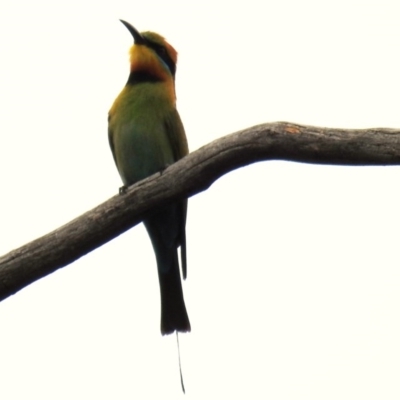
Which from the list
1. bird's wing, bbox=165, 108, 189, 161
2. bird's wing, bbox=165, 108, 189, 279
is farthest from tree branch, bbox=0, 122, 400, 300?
bird's wing, bbox=165, 108, 189, 161

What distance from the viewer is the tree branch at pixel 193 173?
3105mm

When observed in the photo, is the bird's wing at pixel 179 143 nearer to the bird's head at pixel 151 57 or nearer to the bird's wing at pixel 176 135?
the bird's wing at pixel 176 135

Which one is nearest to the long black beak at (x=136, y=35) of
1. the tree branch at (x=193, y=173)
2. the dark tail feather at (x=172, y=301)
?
the dark tail feather at (x=172, y=301)

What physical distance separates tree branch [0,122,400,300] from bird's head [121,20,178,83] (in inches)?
60.1

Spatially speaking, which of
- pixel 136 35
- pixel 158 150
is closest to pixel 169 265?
pixel 158 150

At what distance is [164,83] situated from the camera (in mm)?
4719

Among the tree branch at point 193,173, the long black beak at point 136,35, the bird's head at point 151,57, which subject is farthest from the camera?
the long black beak at point 136,35

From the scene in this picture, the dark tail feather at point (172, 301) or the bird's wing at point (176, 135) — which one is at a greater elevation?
the bird's wing at point (176, 135)

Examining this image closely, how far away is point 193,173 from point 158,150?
1181 mm

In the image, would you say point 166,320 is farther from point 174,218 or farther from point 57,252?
point 57,252

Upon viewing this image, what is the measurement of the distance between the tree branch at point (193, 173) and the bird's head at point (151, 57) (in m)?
1.53

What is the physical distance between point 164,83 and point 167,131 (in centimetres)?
39

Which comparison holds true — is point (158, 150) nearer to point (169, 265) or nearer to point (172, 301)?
point (169, 265)

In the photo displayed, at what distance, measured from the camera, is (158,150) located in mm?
4398
